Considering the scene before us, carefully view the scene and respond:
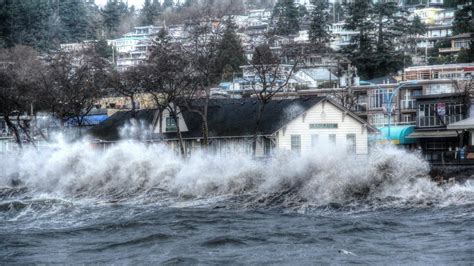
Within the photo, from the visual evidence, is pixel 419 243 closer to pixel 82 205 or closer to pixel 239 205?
pixel 239 205

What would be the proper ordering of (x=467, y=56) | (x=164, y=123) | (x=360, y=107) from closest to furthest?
(x=164, y=123) < (x=360, y=107) < (x=467, y=56)

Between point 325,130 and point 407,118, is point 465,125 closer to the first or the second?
point 325,130

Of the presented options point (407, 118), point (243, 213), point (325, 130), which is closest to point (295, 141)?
point (325, 130)

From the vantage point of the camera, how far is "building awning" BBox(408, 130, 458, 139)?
69.1m

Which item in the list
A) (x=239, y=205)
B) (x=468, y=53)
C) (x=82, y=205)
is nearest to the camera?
(x=239, y=205)

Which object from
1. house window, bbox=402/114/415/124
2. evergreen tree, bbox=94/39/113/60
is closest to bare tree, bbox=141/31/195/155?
house window, bbox=402/114/415/124

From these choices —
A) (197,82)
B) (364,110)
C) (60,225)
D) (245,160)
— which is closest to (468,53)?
(364,110)

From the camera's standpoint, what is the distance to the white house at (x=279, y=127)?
60.2 metres

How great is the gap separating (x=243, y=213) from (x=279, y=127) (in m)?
28.5

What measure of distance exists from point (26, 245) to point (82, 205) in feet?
39.6

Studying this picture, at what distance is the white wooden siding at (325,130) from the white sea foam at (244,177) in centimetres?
1341

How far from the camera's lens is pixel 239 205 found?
34.1 metres

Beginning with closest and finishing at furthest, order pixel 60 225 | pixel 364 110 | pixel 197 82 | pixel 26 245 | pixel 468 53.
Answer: pixel 26 245, pixel 60 225, pixel 197 82, pixel 364 110, pixel 468 53

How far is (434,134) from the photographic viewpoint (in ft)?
233
